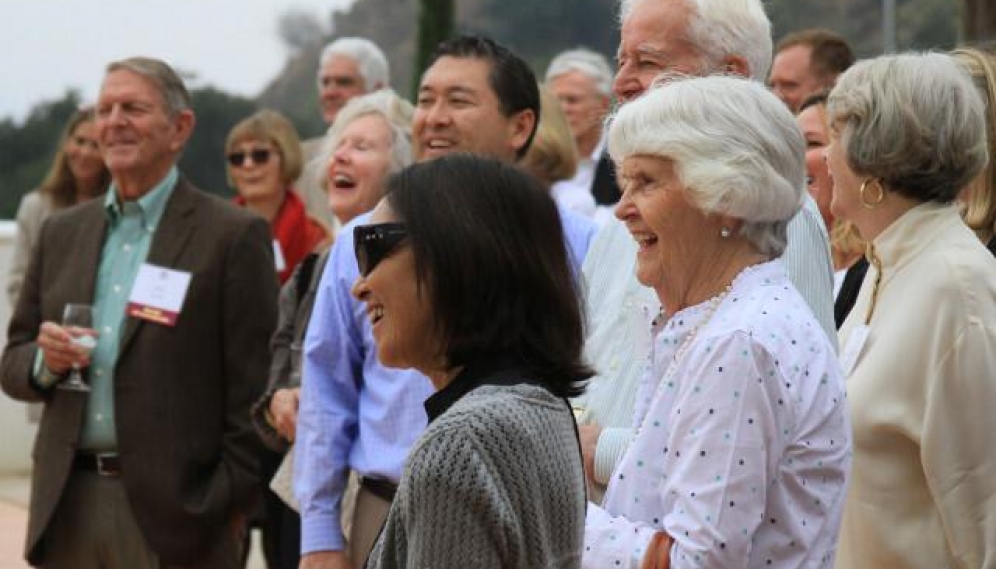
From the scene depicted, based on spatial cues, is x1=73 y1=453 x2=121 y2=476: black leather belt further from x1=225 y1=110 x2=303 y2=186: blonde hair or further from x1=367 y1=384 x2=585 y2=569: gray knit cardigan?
x1=367 y1=384 x2=585 y2=569: gray knit cardigan

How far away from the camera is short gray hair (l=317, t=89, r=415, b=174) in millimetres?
6137

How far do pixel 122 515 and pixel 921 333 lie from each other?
3019 millimetres

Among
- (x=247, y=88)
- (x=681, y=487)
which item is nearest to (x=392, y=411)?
(x=681, y=487)

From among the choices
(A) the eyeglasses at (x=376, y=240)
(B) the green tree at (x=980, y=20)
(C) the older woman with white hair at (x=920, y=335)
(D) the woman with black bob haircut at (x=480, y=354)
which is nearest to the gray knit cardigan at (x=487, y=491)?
(D) the woman with black bob haircut at (x=480, y=354)

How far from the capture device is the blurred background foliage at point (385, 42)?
12.4 meters

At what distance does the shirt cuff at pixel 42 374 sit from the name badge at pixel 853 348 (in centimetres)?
292

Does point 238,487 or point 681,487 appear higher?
point 681,487

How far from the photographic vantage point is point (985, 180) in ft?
15.5

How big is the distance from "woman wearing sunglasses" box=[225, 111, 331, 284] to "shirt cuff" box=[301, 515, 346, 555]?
3.61 meters

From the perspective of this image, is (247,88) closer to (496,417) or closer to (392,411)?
(392,411)

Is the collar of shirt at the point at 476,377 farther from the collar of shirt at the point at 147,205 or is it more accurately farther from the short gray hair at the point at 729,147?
the collar of shirt at the point at 147,205

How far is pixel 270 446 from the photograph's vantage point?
624 cm

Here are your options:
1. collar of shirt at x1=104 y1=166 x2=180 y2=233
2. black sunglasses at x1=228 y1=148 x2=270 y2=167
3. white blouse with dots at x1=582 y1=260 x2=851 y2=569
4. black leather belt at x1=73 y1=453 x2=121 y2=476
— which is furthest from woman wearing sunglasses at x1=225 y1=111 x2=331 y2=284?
white blouse with dots at x1=582 y1=260 x2=851 y2=569

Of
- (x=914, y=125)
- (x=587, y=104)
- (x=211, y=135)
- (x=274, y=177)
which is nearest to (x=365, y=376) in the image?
(x=914, y=125)
